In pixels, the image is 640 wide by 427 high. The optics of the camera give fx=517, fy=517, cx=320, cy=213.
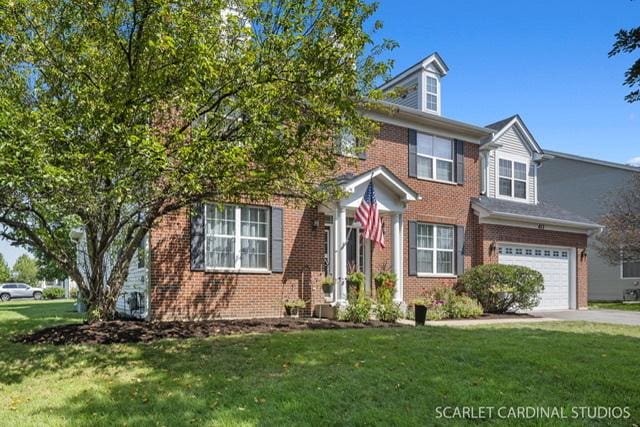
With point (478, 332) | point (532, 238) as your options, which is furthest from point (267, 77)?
point (532, 238)

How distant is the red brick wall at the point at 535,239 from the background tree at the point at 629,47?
1243cm

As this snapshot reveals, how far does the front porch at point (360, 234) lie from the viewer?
44.8 ft

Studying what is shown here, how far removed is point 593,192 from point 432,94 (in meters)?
14.7

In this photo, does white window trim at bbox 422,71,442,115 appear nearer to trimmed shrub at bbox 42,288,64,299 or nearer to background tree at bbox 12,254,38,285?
trimmed shrub at bbox 42,288,64,299

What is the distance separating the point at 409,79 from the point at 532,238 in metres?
7.38

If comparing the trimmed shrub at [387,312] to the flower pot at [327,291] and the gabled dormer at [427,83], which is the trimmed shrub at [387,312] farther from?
the gabled dormer at [427,83]

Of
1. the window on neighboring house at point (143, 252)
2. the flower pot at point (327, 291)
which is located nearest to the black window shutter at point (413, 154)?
the flower pot at point (327, 291)

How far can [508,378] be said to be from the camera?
21.1 ft

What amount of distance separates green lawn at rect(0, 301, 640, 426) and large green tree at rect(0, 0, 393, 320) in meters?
2.35

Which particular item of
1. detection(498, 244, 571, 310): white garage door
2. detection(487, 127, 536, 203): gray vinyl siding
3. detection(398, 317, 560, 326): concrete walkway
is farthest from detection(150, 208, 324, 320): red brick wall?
detection(487, 127, 536, 203): gray vinyl siding

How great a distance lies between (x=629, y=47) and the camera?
5.48 meters

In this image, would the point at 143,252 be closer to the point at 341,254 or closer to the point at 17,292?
the point at 341,254

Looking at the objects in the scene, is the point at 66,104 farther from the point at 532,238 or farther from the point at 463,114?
the point at 532,238

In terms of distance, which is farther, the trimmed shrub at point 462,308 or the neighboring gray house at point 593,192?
the neighboring gray house at point 593,192
